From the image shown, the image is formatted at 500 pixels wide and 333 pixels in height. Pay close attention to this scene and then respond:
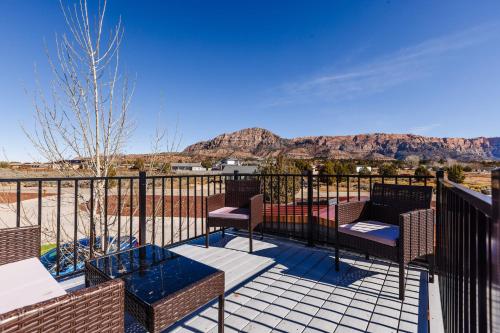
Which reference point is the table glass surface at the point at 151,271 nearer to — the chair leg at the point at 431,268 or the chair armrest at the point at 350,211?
the chair armrest at the point at 350,211

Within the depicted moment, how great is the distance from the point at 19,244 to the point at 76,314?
1.33 metres

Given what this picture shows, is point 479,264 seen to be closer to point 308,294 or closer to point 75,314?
point 75,314

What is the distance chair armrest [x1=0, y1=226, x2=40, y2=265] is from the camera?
5.38ft

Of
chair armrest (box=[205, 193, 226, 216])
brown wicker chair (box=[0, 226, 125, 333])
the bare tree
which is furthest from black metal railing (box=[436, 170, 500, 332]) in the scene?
the bare tree

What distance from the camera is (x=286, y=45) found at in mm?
13719

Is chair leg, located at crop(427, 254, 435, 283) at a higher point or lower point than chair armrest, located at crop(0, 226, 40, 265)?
lower

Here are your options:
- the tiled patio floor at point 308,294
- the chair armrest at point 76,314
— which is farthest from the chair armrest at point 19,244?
the chair armrest at point 76,314

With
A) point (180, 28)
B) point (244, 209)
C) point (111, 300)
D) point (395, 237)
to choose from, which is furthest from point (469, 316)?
point (180, 28)

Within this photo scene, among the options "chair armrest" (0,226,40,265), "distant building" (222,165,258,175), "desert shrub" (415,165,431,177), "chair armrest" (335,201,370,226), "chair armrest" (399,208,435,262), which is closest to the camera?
"chair armrest" (0,226,40,265)

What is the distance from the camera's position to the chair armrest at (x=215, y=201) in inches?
145

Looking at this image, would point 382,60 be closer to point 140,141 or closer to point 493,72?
point 493,72

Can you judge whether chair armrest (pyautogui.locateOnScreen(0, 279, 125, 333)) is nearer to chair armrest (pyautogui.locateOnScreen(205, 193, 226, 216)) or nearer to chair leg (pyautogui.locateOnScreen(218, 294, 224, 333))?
chair leg (pyautogui.locateOnScreen(218, 294, 224, 333))

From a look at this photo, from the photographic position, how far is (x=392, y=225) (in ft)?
9.73

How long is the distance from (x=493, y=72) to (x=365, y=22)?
12613 millimetres
